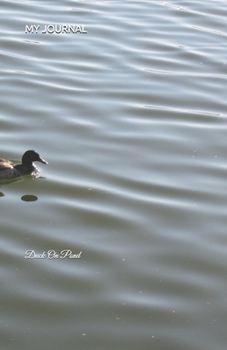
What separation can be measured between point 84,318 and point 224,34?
407 inches

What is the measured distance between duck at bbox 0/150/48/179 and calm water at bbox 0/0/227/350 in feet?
0.54

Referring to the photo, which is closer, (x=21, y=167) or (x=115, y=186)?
(x=115, y=186)

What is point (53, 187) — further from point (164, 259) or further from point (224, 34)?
point (224, 34)

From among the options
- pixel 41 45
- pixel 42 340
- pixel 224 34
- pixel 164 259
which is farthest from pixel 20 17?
pixel 42 340

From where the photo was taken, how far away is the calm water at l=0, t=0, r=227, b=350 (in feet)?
23.5

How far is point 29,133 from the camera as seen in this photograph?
1110 centimetres

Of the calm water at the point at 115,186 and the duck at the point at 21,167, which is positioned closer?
the calm water at the point at 115,186

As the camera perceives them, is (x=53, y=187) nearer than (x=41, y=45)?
Yes

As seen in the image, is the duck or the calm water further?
the duck

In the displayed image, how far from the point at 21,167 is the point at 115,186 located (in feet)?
4.20

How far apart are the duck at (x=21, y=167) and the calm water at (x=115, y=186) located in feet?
0.54

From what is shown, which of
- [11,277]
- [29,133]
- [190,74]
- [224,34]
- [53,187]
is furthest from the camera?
[224,34]

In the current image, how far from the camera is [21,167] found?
9.99 m

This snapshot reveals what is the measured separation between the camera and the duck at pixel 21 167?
32.7ft
